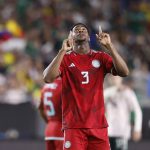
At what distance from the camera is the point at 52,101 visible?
9.34m

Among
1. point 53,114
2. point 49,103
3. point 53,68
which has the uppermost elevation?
point 53,68

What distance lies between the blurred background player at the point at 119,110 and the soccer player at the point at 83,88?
8.13 ft

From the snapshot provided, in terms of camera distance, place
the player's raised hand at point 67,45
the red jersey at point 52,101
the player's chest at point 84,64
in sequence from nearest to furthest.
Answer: the player's raised hand at point 67,45 < the player's chest at point 84,64 < the red jersey at point 52,101

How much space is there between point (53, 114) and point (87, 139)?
168cm

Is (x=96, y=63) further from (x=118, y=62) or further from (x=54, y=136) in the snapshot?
(x=54, y=136)

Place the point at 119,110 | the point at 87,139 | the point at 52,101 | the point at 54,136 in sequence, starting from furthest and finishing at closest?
the point at 119,110 → the point at 52,101 → the point at 54,136 → the point at 87,139

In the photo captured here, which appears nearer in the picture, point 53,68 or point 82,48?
point 53,68

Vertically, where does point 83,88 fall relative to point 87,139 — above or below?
above

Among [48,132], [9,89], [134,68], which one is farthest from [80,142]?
[134,68]

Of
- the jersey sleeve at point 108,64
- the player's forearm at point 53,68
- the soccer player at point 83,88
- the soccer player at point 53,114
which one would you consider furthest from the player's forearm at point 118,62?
the soccer player at point 53,114

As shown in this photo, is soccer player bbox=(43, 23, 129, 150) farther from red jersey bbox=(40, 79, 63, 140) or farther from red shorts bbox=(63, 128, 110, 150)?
red jersey bbox=(40, 79, 63, 140)

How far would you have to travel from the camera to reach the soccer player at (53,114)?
9.18 meters

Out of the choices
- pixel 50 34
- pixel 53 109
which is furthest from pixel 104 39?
pixel 50 34

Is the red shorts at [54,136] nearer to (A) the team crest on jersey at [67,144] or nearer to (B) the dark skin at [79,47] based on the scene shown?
(A) the team crest on jersey at [67,144]
